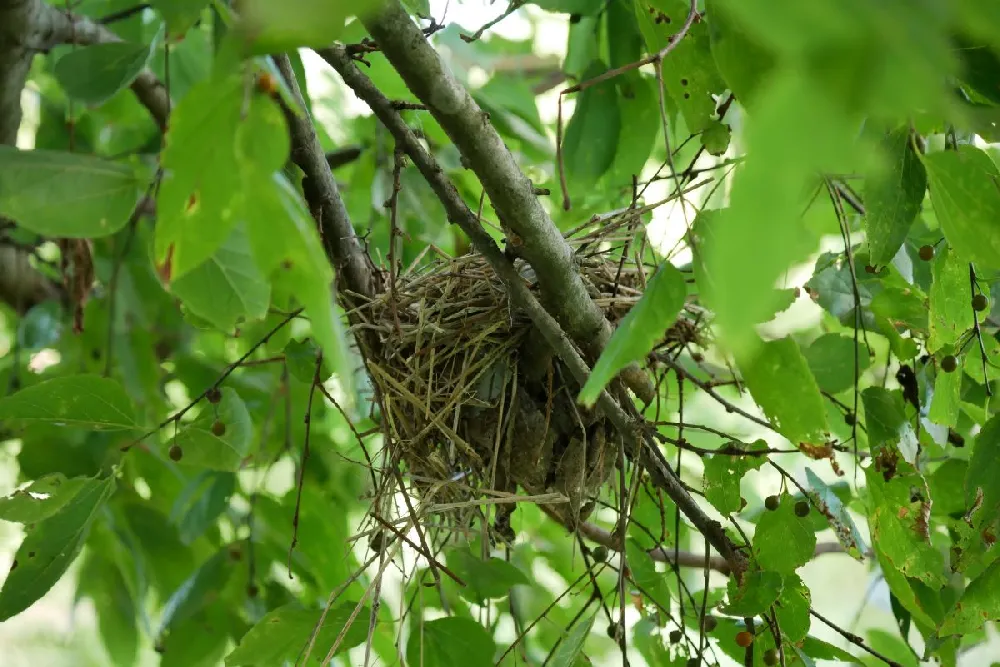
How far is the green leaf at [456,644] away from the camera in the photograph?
852 millimetres

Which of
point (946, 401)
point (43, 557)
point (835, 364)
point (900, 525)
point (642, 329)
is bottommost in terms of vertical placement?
point (43, 557)

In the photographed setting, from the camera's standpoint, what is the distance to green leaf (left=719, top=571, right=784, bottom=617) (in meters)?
0.77

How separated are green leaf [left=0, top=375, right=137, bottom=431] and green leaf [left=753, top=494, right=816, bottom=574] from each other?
62 centimetres

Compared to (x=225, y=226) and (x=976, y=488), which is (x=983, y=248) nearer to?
(x=976, y=488)

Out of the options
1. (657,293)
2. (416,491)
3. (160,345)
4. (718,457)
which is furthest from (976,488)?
(160,345)

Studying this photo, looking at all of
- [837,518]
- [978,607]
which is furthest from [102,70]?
[978,607]

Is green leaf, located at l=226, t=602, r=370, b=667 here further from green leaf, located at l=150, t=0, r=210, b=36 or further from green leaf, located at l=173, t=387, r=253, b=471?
green leaf, located at l=150, t=0, r=210, b=36

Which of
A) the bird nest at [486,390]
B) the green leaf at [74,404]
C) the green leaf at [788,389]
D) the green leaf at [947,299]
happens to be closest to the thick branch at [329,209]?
the bird nest at [486,390]

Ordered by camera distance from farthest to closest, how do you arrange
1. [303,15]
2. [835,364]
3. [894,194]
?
[835,364] < [894,194] < [303,15]

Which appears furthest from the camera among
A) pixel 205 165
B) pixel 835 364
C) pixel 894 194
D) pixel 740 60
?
pixel 835 364

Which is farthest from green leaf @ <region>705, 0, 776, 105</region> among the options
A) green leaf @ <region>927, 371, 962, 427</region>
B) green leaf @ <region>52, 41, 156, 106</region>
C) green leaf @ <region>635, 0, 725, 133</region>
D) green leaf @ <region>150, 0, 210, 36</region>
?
green leaf @ <region>52, 41, 156, 106</region>

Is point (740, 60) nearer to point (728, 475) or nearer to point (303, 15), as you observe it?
point (303, 15)

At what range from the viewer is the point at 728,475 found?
82cm

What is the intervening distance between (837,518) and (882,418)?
119 millimetres
